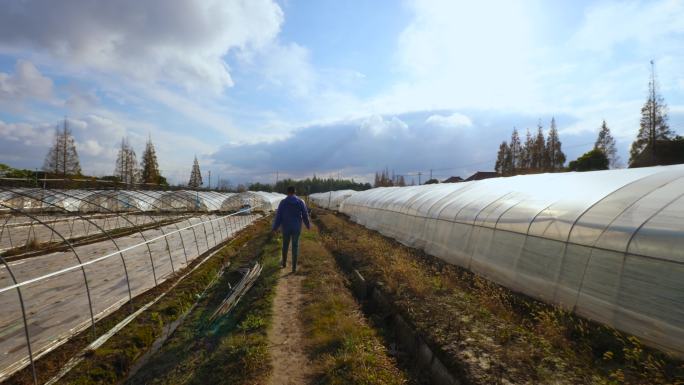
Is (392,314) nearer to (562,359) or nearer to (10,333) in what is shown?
(562,359)

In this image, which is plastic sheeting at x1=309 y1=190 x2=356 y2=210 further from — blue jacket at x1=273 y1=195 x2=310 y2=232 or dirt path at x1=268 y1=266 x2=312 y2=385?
Result: dirt path at x1=268 y1=266 x2=312 y2=385

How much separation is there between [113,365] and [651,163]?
40387 mm

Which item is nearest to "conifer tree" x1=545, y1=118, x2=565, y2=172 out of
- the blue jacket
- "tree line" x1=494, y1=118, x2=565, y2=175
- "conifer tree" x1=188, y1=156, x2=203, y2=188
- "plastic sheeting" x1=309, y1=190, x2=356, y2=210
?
"tree line" x1=494, y1=118, x2=565, y2=175

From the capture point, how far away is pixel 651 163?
106 ft

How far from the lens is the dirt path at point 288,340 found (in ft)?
16.8

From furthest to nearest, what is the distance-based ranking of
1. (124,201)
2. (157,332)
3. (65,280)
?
(124,201) → (65,280) → (157,332)

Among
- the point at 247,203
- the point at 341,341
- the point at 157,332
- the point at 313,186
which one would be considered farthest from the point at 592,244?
the point at 313,186

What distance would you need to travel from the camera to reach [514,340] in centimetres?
557

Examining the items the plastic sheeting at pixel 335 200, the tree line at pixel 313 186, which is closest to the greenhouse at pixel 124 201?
the plastic sheeting at pixel 335 200

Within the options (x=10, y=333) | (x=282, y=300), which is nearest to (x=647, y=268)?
(x=282, y=300)

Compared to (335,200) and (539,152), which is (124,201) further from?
(539,152)

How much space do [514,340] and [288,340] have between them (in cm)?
351

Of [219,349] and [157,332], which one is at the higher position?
[219,349]

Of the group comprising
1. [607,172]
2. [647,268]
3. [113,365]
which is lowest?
[113,365]
